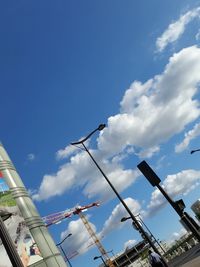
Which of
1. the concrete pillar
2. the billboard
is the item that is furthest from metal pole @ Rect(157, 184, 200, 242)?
the concrete pillar

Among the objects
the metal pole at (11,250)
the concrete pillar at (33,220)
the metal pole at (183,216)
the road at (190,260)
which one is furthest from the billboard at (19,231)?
the metal pole at (11,250)

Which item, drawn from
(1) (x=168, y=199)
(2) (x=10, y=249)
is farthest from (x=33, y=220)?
(2) (x=10, y=249)

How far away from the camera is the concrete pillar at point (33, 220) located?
2053 cm

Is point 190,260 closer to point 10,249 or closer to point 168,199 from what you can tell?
point 168,199

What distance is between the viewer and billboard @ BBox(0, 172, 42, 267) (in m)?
19.2

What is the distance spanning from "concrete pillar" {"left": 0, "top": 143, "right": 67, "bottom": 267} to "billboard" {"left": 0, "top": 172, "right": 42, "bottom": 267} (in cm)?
35

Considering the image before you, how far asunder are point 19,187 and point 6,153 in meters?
3.32

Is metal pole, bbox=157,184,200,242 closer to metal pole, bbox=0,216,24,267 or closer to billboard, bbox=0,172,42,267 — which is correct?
metal pole, bbox=0,216,24,267

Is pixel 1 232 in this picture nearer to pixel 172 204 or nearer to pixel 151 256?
pixel 172 204

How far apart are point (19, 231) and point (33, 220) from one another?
152cm

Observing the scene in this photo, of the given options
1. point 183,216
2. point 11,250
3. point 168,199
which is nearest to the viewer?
point 11,250

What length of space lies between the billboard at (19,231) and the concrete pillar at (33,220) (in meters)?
0.35

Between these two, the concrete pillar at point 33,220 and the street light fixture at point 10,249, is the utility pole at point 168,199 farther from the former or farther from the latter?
the concrete pillar at point 33,220

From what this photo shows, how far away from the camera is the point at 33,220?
21.3 m
